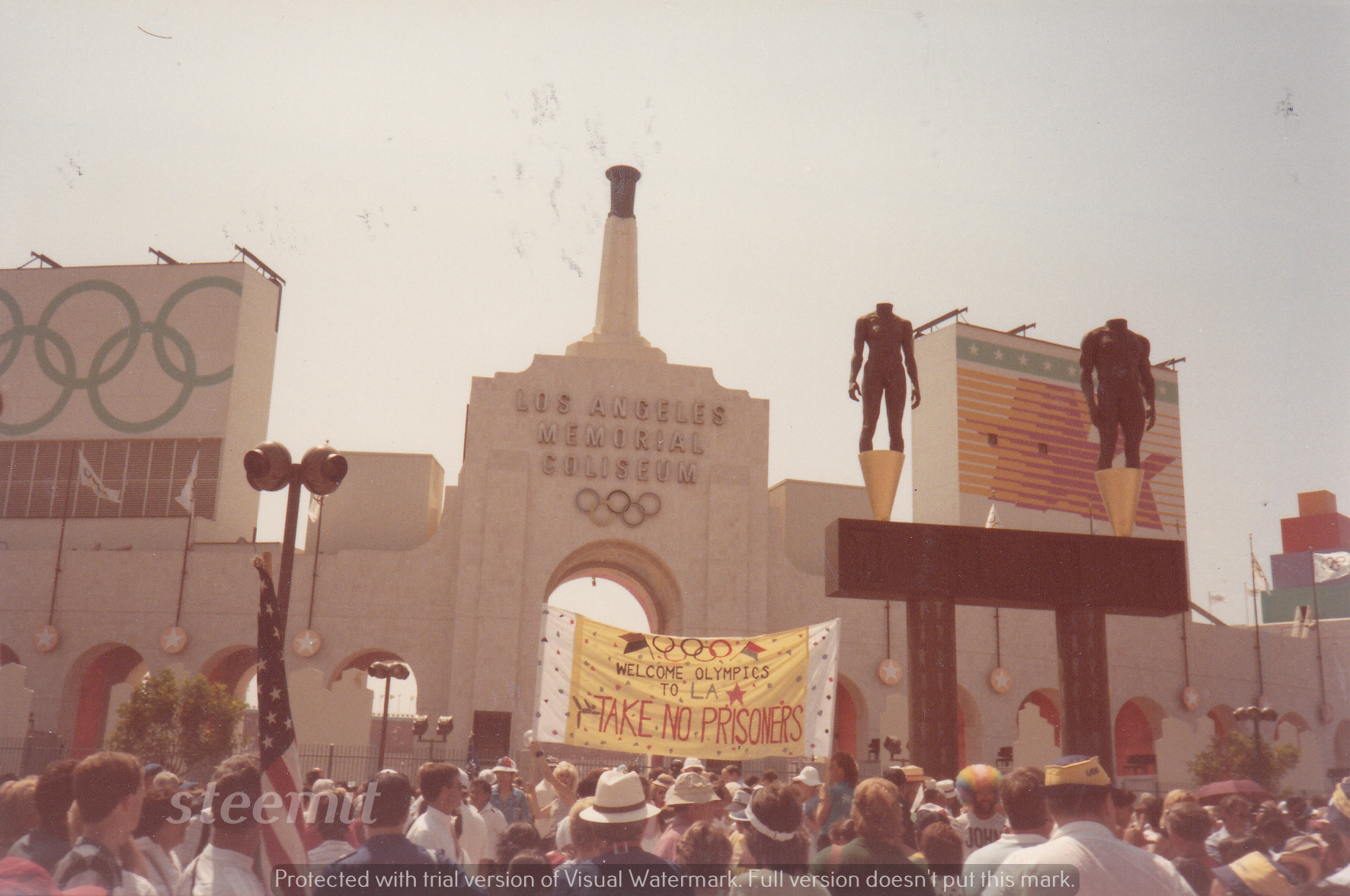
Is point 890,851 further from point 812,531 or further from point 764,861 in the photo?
point 812,531

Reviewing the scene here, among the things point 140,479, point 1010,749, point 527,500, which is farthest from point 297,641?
point 1010,749

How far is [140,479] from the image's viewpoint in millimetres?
40906

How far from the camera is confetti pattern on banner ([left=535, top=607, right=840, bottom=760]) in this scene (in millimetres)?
11836

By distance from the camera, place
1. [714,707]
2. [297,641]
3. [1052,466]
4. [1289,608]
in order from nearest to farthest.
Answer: [714,707]
[297,641]
[1052,466]
[1289,608]

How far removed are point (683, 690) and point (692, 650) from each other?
0.44 metres

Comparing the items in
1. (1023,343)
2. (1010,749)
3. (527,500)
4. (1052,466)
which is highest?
(1023,343)

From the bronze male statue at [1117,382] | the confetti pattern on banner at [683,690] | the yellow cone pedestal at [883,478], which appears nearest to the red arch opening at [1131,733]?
the bronze male statue at [1117,382]

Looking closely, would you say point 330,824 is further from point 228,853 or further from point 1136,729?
point 1136,729

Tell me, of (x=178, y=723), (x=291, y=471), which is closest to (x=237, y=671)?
(x=178, y=723)

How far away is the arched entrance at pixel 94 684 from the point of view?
35.2m

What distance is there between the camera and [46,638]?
113ft

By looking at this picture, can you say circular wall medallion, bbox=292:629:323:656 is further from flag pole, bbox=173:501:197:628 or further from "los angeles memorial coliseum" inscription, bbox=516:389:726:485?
"los angeles memorial coliseum" inscription, bbox=516:389:726:485

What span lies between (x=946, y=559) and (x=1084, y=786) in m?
8.18

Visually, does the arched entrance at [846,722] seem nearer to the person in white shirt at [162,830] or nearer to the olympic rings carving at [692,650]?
the olympic rings carving at [692,650]
